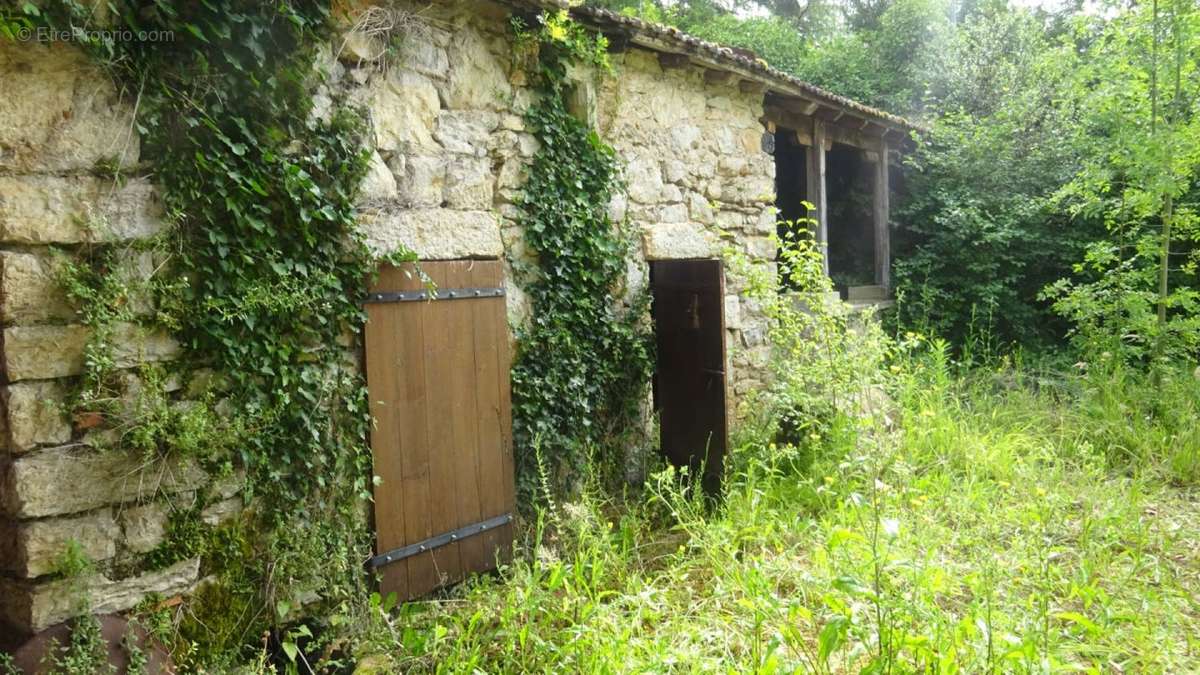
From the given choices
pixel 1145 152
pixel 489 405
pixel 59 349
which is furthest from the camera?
pixel 1145 152

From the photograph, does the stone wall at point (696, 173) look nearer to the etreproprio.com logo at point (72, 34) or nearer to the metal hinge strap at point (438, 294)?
the metal hinge strap at point (438, 294)

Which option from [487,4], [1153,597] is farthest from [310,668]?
[1153,597]

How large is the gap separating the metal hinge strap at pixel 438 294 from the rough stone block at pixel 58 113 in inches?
45.6

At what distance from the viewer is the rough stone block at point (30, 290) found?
2.58m

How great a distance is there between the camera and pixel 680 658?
9.96 ft

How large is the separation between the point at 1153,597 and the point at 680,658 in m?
2.34

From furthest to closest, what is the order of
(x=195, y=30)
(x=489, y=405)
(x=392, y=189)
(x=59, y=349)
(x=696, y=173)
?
(x=696, y=173) → (x=489, y=405) → (x=392, y=189) → (x=195, y=30) → (x=59, y=349)

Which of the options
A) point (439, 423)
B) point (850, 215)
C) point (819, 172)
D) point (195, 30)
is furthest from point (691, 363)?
point (850, 215)

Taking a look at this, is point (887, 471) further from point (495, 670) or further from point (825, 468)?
Result: point (495, 670)

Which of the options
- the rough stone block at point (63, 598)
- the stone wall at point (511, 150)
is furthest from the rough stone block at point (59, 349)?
the stone wall at point (511, 150)

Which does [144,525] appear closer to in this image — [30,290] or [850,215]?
[30,290]

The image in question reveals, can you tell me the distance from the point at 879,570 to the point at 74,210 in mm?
3323

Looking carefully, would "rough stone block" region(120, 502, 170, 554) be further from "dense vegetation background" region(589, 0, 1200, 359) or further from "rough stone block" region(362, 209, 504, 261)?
"dense vegetation background" region(589, 0, 1200, 359)

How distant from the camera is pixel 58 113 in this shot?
270 cm
